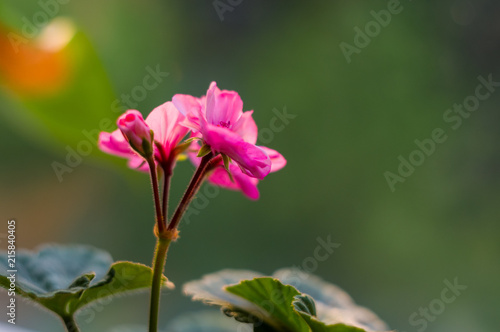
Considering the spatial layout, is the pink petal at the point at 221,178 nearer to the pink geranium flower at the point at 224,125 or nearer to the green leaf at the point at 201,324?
the pink geranium flower at the point at 224,125

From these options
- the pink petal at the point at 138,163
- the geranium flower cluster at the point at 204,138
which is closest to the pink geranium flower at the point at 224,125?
the geranium flower cluster at the point at 204,138

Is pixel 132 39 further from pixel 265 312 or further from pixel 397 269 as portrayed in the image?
pixel 265 312

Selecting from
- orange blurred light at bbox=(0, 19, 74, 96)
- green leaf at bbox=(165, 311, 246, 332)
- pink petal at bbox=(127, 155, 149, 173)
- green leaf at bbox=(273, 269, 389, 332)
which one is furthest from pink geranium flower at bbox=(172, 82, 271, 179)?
orange blurred light at bbox=(0, 19, 74, 96)

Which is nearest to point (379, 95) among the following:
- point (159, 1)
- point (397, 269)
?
point (397, 269)

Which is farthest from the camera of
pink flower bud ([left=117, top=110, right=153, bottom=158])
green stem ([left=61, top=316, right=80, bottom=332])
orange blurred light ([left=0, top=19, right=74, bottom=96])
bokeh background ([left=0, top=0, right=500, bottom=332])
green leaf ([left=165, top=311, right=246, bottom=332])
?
bokeh background ([left=0, top=0, right=500, bottom=332])

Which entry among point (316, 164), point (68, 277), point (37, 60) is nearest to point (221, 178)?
point (68, 277)

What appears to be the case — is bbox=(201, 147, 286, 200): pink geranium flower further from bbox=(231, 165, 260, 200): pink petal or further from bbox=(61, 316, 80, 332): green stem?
bbox=(61, 316, 80, 332): green stem
